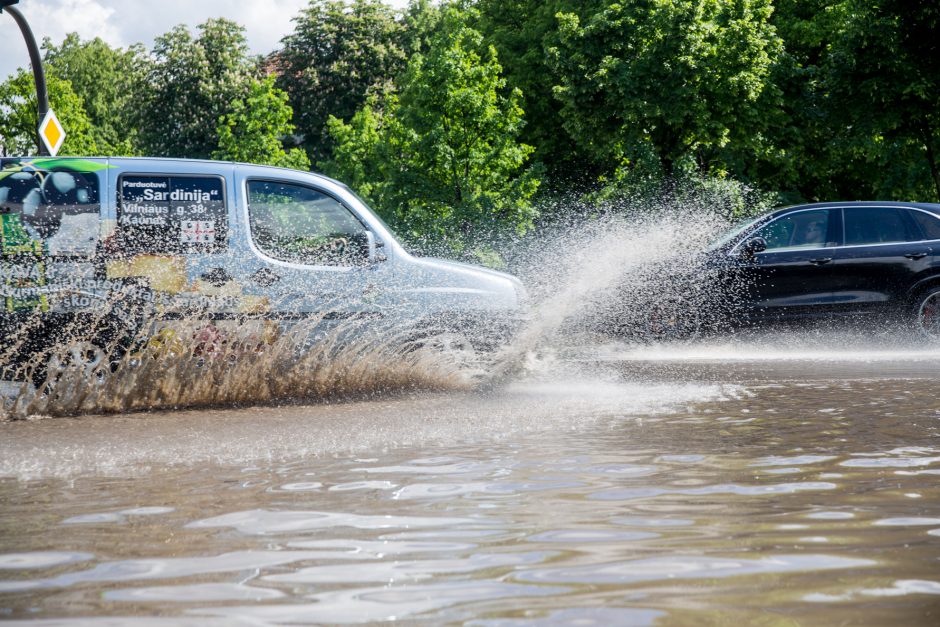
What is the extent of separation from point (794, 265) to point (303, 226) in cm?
623

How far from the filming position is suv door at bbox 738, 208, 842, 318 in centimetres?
1284

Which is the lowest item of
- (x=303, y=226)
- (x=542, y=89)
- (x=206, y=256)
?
(x=206, y=256)

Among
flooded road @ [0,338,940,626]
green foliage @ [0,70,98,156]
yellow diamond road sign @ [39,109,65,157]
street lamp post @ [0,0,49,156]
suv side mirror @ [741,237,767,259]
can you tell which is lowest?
flooded road @ [0,338,940,626]

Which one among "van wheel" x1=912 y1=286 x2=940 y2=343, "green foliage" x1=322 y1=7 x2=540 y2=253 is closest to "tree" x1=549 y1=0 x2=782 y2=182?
"green foliage" x1=322 y1=7 x2=540 y2=253

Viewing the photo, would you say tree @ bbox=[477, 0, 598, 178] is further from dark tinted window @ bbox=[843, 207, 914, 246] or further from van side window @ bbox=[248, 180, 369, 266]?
van side window @ bbox=[248, 180, 369, 266]

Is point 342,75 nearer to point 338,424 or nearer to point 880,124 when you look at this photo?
point 880,124

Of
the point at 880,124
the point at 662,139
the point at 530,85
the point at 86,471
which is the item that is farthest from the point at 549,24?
the point at 86,471

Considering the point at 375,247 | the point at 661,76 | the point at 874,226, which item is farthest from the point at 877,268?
the point at 661,76

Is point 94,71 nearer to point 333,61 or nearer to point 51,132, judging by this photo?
point 333,61

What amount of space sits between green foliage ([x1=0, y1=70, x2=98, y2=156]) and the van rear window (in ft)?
126

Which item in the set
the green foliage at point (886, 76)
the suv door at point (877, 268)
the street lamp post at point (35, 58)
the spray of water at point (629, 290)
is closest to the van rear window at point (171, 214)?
the spray of water at point (629, 290)

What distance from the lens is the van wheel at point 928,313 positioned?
12664 mm

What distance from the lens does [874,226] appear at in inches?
515

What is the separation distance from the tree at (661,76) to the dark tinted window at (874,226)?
38.7 feet
